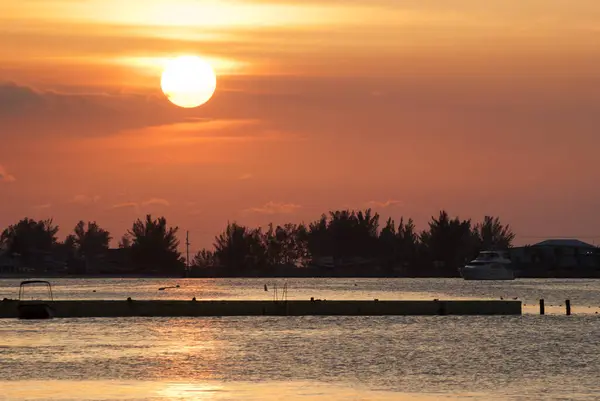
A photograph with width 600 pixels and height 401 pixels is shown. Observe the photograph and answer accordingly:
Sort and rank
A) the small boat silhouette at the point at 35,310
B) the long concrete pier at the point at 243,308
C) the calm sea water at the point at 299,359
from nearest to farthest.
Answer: the calm sea water at the point at 299,359 → the small boat silhouette at the point at 35,310 → the long concrete pier at the point at 243,308

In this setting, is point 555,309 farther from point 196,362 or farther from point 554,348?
point 196,362

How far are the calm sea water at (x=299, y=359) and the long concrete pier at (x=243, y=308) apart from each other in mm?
1081

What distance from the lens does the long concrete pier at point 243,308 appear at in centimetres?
11069

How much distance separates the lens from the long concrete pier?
363 feet

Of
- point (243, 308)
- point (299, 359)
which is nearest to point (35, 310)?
point (243, 308)

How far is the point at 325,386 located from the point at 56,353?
23.3 m

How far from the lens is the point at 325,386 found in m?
59.6

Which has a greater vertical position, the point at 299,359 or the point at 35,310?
the point at 35,310

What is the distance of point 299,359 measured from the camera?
74688 mm

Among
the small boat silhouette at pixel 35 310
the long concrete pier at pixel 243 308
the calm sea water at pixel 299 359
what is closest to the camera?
the calm sea water at pixel 299 359

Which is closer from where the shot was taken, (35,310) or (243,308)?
(35,310)

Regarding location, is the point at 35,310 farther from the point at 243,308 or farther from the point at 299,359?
the point at 299,359

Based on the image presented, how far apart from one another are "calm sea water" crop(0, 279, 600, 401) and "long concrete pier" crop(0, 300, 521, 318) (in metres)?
1.08

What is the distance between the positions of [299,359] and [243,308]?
3923 centimetres
